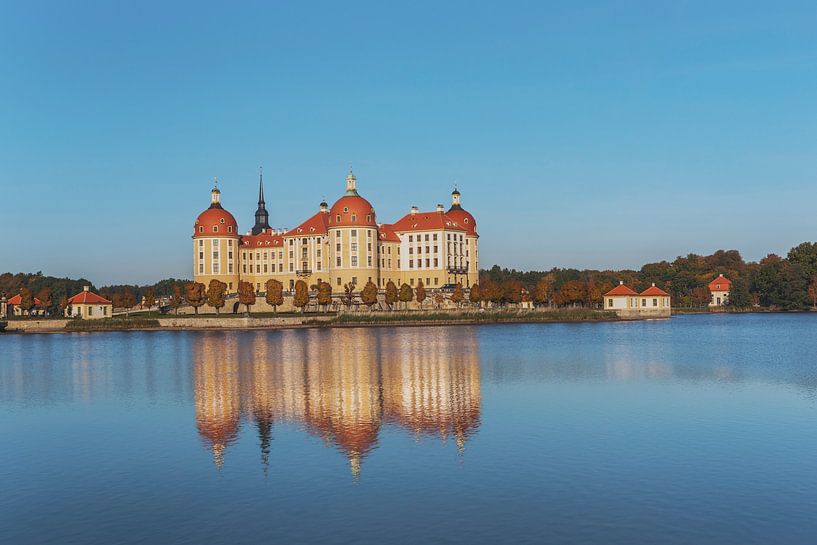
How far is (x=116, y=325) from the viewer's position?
8806cm

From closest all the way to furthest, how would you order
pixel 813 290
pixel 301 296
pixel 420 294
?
pixel 301 296
pixel 420 294
pixel 813 290

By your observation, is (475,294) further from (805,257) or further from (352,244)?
(805,257)

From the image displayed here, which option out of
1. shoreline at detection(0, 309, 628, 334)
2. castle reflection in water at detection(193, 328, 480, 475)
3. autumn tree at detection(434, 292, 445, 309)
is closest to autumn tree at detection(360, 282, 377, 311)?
shoreline at detection(0, 309, 628, 334)

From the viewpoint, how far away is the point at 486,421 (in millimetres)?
23531

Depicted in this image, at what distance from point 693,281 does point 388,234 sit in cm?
5850

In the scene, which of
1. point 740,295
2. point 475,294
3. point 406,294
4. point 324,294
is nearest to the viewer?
point 324,294

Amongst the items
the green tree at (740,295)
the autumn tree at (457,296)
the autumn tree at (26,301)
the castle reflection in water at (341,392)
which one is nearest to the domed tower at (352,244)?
the autumn tree at (457,296)

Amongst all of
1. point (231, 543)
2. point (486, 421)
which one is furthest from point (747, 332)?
point (231, 543)

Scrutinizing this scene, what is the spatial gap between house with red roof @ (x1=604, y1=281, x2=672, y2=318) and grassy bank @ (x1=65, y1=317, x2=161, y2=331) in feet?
163

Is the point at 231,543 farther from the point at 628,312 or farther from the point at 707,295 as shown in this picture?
the point at 707,295

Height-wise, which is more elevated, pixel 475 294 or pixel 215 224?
pixel 215 224

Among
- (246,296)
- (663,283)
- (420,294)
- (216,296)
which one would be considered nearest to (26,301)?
(216,296)

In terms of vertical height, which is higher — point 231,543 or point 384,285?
point 384,285

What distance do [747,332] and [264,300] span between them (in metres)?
54.6
